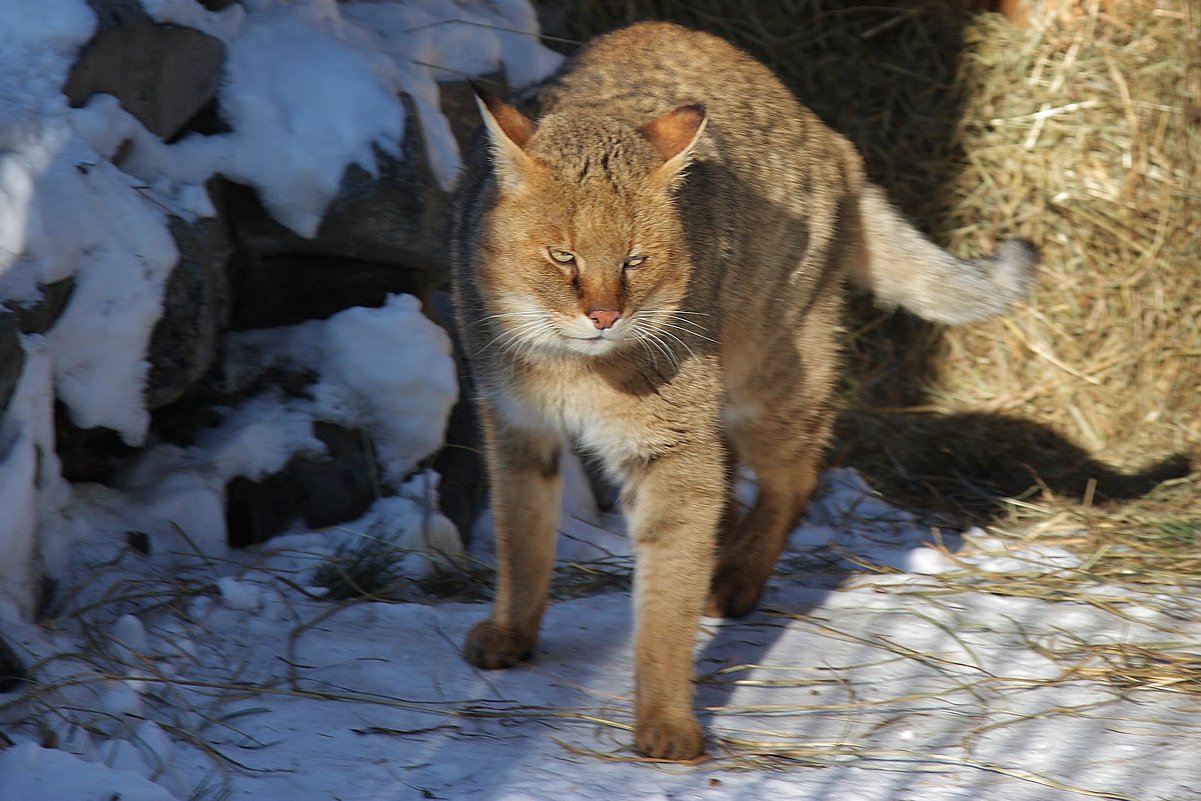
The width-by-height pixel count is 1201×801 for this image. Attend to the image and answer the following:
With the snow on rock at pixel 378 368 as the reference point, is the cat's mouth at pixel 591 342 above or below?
above

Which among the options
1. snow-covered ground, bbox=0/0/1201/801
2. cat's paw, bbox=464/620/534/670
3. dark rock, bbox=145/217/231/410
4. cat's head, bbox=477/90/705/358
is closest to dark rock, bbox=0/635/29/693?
snow-covered ground, bbox=0/0/1201/801

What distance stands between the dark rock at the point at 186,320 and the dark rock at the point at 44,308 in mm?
275

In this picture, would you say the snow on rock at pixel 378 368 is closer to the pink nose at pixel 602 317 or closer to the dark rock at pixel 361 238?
the dark rock at pixel 361 238

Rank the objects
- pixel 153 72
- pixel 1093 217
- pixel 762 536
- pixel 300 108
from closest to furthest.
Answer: pixel 153 72
pixel 762 536
pixel 300 108
pixel 1093 217

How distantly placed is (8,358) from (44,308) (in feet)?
0.82

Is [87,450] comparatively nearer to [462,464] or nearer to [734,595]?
[462,464]

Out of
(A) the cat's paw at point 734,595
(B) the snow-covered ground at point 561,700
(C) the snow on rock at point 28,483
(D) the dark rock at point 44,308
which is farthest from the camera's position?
(A) the cat's paw at point 734,595

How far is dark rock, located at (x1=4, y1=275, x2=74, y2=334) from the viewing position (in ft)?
10.2

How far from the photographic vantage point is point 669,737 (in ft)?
9.32

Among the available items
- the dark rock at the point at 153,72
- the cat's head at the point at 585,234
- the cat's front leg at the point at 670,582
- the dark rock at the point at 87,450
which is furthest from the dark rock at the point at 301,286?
the cat's front leg at the point at 670,582

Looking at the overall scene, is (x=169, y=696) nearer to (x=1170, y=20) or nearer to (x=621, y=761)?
(x=621, y=761)

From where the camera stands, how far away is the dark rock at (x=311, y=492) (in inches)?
153

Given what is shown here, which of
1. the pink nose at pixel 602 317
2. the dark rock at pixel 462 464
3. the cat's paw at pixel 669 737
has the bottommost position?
the dark rock at pixel 462 464

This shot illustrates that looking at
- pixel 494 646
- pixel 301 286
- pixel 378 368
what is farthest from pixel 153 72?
pixel 494 646
